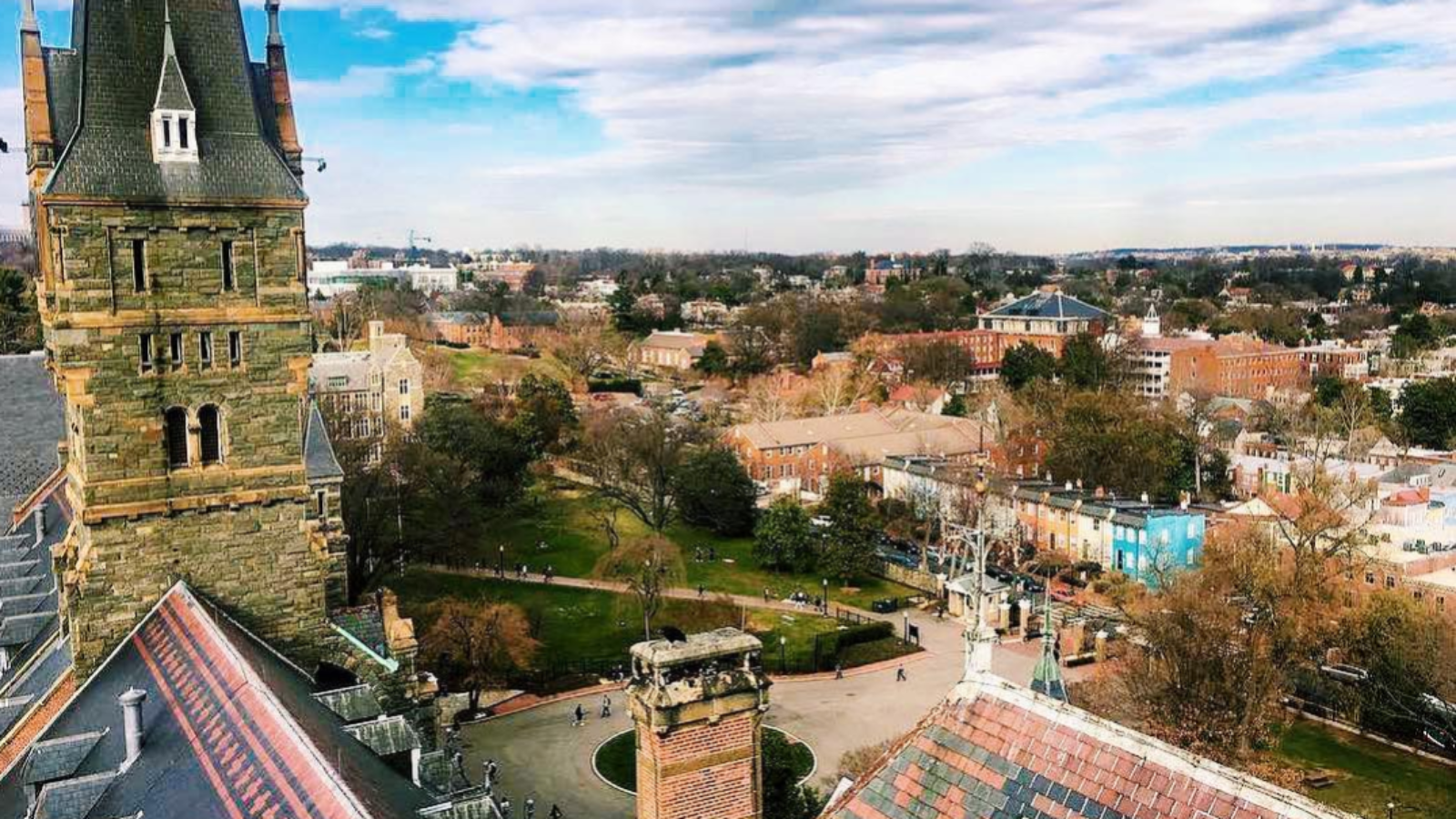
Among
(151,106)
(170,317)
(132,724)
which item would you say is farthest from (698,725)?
(151,106)

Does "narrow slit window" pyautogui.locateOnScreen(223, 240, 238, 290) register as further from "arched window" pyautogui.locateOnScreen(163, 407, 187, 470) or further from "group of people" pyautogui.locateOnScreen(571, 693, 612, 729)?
"group of people" pyautogui.locateOnScreen(571, 693, 612, 729)

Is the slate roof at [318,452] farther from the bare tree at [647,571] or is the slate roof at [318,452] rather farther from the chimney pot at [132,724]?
the chimney pot at [132,724]

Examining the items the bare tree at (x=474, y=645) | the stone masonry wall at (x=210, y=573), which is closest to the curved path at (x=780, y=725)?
the bare tree at (x=474, y=645)

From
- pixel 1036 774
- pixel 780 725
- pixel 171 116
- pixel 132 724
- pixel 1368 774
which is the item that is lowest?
pixel 1368 774

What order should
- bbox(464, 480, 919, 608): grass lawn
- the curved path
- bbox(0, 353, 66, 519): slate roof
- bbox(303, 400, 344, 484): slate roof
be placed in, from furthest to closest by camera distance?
bbox(464, 480, 919, 608): grass lawn < bbox(303, 400, 344, 484): slate roof < bbox(0, 353, 66, 519): slate roof < the curved path

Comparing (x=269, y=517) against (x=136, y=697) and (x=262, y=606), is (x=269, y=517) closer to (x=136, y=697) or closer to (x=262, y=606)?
(x=262, y=606)

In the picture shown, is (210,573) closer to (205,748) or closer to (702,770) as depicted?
(205,748)

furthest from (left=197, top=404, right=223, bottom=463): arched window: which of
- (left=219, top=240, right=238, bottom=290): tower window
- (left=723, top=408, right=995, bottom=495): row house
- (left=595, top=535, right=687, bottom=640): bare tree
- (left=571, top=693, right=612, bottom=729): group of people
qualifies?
(left=723, top=408, right=995, bottom=495): row house
